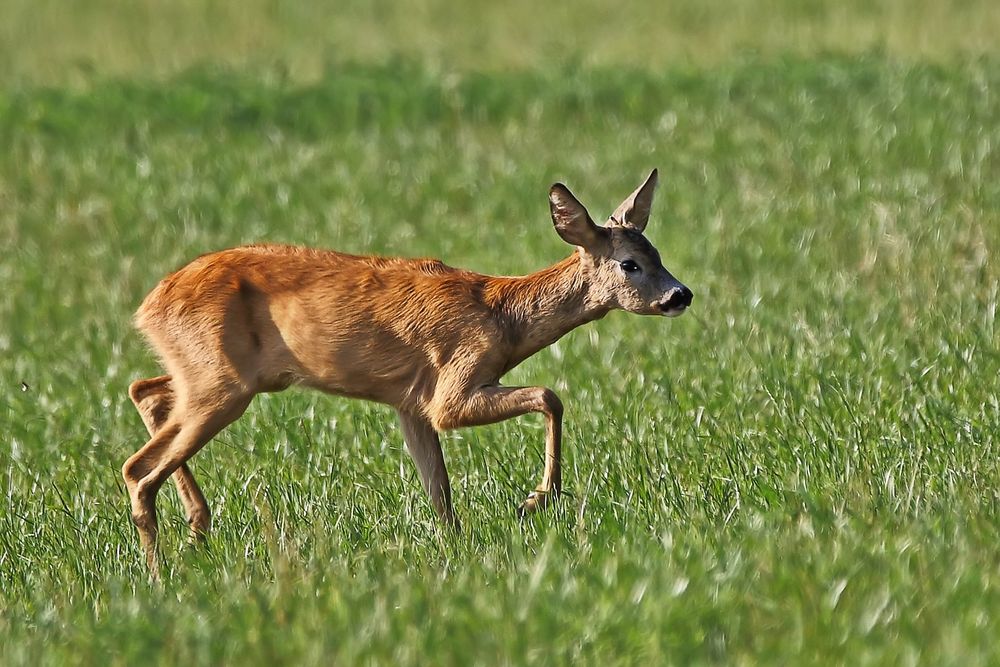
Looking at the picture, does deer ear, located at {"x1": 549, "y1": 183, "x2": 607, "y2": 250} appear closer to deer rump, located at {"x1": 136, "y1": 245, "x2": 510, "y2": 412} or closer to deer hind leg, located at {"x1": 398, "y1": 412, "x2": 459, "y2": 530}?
deer rump, located at {"x1": 136, "y1": 245, "x2": 510, "y2": 412}

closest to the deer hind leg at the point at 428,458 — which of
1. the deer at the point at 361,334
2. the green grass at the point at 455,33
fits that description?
the deer at the point at 361,334

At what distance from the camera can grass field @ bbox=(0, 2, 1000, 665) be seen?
4.84 m

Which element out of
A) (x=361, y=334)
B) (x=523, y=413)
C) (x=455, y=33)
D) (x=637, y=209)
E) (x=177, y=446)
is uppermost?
(x=637, y=209)

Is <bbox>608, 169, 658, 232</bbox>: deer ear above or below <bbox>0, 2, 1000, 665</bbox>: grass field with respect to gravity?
above

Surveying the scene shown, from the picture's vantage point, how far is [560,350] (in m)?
8.83

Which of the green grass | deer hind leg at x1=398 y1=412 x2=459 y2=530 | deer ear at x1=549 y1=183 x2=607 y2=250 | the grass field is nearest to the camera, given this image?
the grass field

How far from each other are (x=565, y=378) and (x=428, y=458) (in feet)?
5.51

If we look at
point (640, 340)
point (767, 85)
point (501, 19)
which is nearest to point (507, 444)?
point (640, 340)

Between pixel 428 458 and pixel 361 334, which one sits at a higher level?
pixel 361 334

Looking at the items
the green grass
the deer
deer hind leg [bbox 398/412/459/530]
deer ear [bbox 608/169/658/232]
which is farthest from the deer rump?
the green grass

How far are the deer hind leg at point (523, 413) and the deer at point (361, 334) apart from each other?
0.04 ft

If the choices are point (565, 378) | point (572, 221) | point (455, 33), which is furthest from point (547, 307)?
point (455, 33)

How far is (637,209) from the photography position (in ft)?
21.5

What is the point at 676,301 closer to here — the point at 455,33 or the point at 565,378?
the point at 565,378
